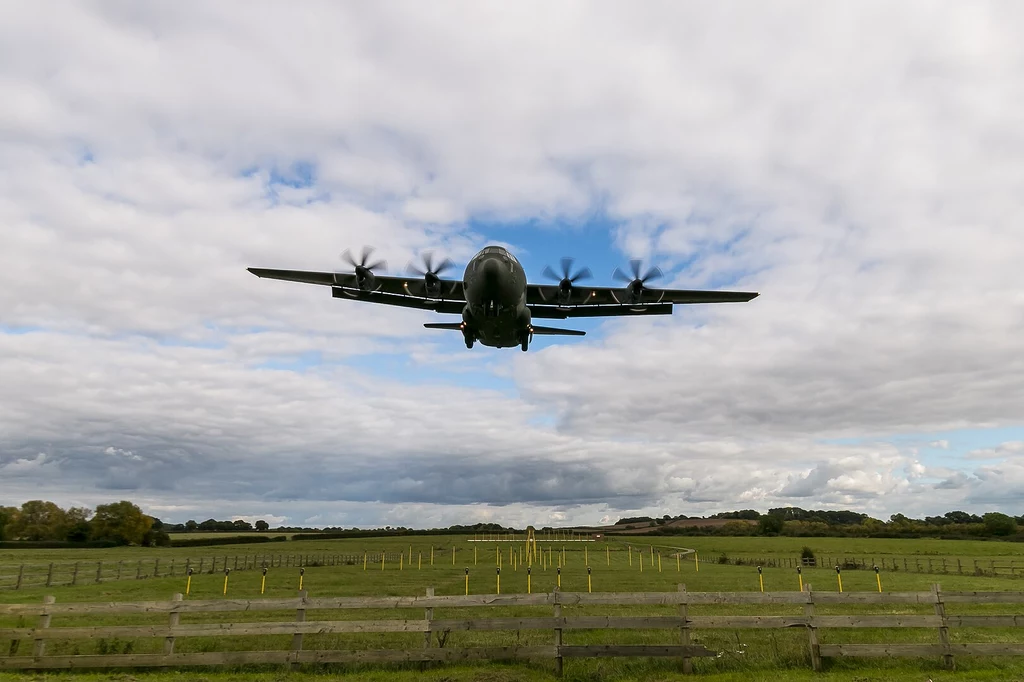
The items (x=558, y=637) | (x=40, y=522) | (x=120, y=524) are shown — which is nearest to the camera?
(x=558, y=637)

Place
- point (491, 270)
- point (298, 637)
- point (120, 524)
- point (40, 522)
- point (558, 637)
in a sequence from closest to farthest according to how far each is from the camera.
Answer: point (558, 637) → point (298, 637) → point (491, 270) → point (120, 524) → point (40, 522)

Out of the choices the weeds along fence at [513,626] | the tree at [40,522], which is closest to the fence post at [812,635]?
the weeds along fence at [513,626]

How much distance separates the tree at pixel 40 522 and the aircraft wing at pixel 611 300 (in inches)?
3520

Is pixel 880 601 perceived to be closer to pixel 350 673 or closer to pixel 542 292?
pixel 350 673

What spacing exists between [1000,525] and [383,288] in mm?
105701

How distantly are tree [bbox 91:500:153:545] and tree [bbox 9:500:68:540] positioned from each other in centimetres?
587

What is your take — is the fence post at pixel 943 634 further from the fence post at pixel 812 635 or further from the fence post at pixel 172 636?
the fence post at pixel 172 636

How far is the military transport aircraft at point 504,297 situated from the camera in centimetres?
1911

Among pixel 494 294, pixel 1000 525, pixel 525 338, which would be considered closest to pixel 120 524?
pixel 525 338

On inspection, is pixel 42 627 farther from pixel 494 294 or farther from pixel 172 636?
pixel 494 294

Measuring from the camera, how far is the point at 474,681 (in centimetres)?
927

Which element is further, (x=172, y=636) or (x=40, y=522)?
(x=40, y=522)

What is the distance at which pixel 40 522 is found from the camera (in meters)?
86.1

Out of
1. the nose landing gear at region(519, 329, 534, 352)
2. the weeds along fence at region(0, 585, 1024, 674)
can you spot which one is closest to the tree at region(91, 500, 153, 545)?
the nose landing gear at region(519, 329, 534, 352)
